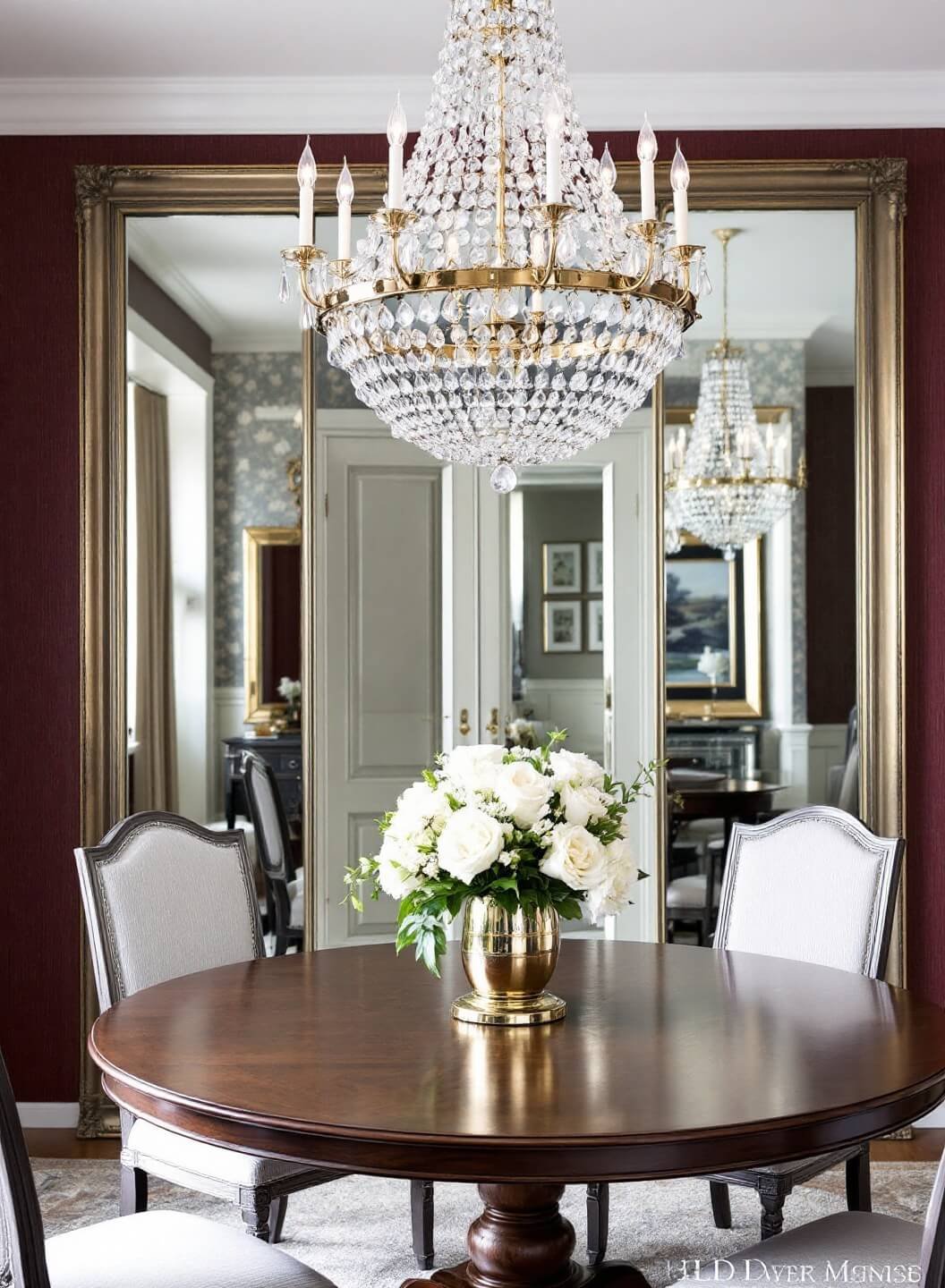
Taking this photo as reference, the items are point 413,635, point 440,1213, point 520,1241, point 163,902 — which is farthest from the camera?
point 413,635

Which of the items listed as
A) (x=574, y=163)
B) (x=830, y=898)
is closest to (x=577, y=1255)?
(x=830, y=898)

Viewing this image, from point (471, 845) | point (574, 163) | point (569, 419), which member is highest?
point (574, 163)

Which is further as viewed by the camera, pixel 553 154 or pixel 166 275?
pixel 166 275

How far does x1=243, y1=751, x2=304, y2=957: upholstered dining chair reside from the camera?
3.85m

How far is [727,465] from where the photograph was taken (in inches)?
151

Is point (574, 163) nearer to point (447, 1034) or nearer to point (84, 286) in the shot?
point (447, 1034)

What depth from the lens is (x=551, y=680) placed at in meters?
4.02

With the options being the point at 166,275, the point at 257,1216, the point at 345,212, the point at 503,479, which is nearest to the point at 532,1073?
the point at 257,1216

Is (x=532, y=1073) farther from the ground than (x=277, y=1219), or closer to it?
farther from the ground

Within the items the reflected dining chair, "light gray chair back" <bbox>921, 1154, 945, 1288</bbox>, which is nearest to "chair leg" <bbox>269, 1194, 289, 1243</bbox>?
the reflected dining chair

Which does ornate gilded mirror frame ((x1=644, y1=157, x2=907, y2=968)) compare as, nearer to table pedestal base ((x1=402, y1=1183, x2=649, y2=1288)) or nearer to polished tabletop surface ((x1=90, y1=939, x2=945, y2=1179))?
polished tabletop surface ((x1=90, y1=939, x2=945, y2=1179))

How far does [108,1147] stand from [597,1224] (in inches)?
60.6

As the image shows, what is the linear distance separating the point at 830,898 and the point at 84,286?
265cm

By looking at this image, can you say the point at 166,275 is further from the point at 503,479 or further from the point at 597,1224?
the point at 597,1224
